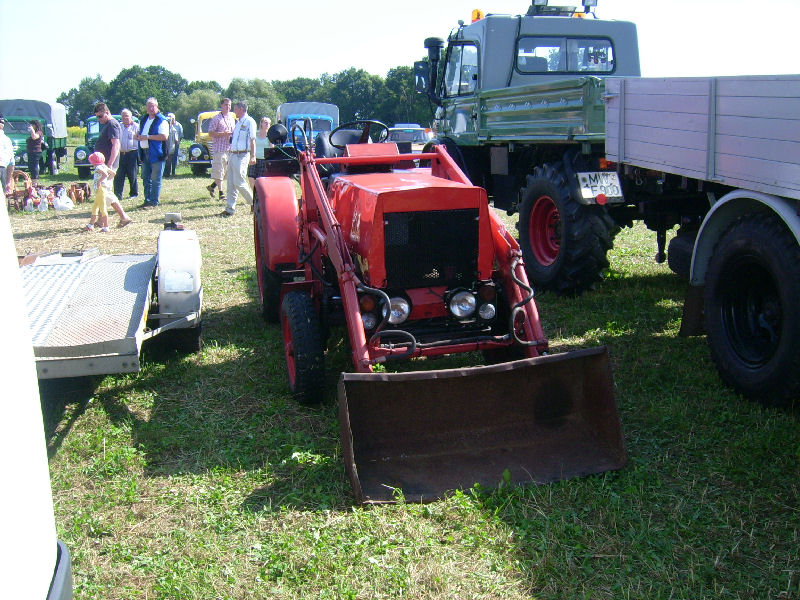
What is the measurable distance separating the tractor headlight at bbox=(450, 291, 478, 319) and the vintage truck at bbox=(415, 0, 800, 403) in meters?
1.44

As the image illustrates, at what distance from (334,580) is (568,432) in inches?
54.1

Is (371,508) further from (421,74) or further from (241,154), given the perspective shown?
(241,154)

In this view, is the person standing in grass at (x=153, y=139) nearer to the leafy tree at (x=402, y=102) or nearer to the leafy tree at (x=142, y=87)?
the leafy tree at (x=402, y=102)

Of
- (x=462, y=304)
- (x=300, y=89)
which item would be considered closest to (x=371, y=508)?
(x=462, y=304)

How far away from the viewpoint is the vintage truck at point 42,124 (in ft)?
68.2

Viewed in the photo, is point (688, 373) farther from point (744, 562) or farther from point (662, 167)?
point (744, 562)

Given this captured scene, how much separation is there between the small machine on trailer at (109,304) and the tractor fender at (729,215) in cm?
311

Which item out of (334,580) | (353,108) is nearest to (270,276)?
(334,580)

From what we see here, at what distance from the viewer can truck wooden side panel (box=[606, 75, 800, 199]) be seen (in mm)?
3430

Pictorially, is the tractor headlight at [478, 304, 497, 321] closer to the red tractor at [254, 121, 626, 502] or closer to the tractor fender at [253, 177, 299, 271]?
the red tractor at [254, 121, 626, 502]

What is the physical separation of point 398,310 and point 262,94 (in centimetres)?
6353

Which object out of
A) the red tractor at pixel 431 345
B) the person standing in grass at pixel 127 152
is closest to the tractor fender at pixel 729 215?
the red tractor at pixel 431 345

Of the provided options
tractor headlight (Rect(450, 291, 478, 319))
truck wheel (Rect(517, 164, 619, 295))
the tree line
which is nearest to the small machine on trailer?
tractor headlight (Rect(450, 291, 478, 319))

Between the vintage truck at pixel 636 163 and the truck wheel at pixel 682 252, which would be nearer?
the vintage truck at pixel 636 163
